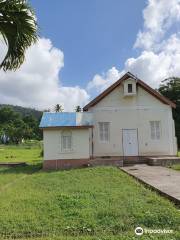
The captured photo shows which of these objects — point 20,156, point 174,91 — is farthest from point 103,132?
point 174,91

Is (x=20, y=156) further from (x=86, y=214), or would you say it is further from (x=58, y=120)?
(x=86, y=214)

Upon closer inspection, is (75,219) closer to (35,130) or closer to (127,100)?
(127,100)

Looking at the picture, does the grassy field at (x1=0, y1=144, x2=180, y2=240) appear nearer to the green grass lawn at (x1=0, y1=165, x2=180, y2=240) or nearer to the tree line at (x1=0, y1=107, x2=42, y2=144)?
the green grass lawn at (x1=0, y1=165, x2=180, y2=240)

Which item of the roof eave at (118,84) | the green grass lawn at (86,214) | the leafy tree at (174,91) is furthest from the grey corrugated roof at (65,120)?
the leafy tree at (174,91)

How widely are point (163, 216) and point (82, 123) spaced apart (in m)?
14.2

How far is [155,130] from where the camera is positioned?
2230 centimetres

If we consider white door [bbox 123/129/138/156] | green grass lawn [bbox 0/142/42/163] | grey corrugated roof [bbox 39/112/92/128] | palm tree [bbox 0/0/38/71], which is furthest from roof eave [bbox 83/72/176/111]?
palm tree [bbox 0/0/38/71]

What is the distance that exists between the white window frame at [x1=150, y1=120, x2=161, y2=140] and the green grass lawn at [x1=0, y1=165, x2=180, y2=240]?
11835 mm

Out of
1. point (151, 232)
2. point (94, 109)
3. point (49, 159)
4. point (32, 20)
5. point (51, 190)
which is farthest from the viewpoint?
point (94, 109)

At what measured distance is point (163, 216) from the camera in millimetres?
6902

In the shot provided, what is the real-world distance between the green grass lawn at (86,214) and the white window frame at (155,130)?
11835 mm

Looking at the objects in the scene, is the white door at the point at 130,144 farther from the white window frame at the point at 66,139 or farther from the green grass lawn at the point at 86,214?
the green grass lawn at the point at 86,214

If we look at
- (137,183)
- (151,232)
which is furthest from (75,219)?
(137,183)

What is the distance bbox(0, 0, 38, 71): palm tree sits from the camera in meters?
7.30
